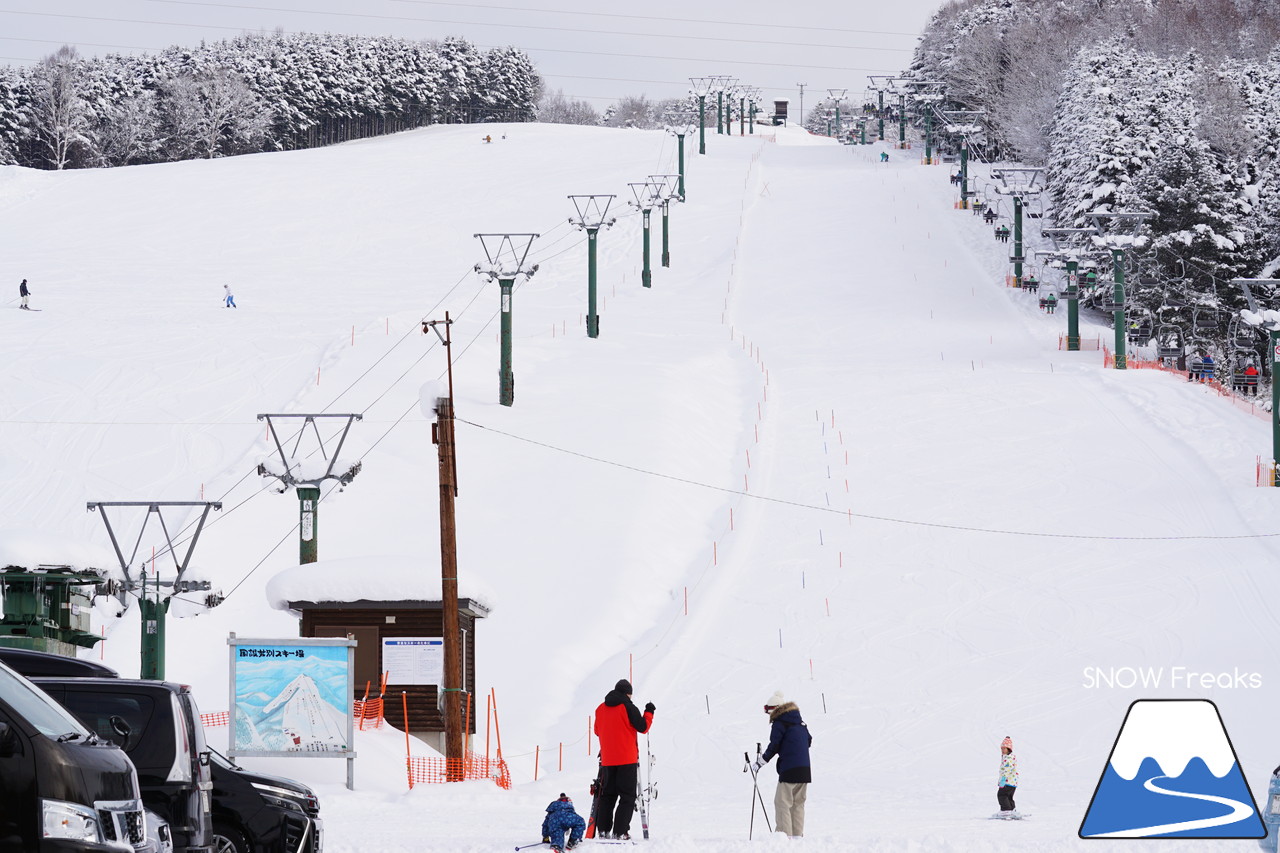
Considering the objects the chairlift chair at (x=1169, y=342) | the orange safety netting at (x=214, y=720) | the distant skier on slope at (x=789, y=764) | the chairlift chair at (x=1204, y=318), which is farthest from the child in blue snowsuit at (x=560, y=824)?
the chairlift chair at (x=1169, y=342)

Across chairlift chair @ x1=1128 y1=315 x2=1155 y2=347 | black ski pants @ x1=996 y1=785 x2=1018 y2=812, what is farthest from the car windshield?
chairlift chair @ x1=1128 y1=315 x2=1155 y2=347

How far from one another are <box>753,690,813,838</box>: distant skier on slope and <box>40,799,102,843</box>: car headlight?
7.03 meters

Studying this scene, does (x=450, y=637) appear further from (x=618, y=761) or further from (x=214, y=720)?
(x=618, y=761)

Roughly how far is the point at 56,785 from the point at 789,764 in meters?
7.39

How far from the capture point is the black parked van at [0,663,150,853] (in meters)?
6.01

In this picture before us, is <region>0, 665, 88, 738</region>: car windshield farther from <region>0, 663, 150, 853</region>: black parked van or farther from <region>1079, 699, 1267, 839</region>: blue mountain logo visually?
<region>1079, 699, 1267, 839</region>: blue mountain logo

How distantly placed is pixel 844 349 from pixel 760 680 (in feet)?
95.7

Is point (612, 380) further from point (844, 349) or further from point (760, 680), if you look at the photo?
point (760, 680)

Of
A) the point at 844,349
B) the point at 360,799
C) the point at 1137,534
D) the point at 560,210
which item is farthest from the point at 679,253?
the point at 360,799

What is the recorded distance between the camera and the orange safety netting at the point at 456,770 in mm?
18562

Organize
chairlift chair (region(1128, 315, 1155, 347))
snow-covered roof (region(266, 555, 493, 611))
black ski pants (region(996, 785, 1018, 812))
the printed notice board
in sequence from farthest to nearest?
1. chairlift chair (region(1128, 315, 1155, 347))
2. the printed notice board
3. snow-covered roof (region(266, 555, 493, 611))
4. black ski pants (region(996, 785, 1018, 812))

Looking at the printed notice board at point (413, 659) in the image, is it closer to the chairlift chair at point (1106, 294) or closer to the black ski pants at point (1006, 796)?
the black ski pants at point (1006, 796)

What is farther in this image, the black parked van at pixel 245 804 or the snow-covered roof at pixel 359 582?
the snow-covered roof at pixel 359 582

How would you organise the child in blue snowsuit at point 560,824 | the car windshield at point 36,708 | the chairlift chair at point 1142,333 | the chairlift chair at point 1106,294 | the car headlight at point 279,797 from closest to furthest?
the car windshield at point 36,708 → the car headlight at point 279,797 → the child in blue snowsuit at point 560,824 → the chairlift chair at point 1106,294 → the chairlift chair at point 1142,333
